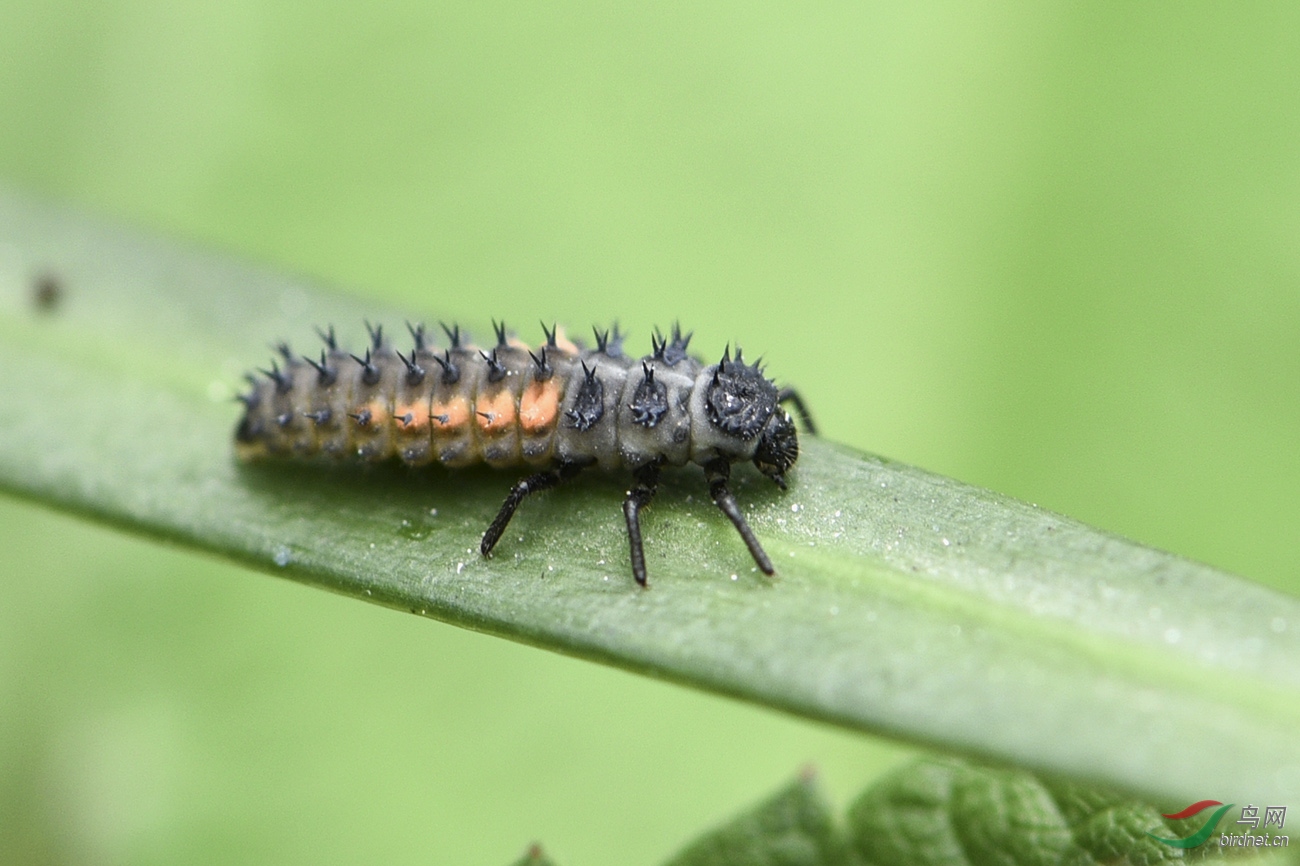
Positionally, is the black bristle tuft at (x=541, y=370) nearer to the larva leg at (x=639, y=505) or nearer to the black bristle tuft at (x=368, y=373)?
the larva leg at (x=639, y=505)

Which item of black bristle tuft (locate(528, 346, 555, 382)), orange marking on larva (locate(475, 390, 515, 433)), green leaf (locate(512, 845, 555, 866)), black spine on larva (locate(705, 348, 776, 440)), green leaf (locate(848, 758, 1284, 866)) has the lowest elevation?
green leaf (locate(512, 845, 555, 866))

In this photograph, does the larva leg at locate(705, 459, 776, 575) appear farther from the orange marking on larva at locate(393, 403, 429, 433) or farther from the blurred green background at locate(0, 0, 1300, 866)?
the orange marking on larva at locate(393, 403, 429, 433)

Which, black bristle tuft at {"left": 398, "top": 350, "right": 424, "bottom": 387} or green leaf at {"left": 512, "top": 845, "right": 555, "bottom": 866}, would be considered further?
black bristle tuft at {"left": 398, "top": 350, "right": 424, "bottom": 387}

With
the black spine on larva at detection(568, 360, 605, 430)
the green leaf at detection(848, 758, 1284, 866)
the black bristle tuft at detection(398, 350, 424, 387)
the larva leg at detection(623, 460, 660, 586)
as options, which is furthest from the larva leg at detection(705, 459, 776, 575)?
the black bristle tuft at detection(398, 350, 424, 387)

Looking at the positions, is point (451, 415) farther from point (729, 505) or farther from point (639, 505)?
point (729, 505)

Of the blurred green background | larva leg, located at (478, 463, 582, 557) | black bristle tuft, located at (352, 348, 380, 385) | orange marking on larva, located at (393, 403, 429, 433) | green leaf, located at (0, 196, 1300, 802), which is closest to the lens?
green leaf, located at (0, 196, 1300, 802)

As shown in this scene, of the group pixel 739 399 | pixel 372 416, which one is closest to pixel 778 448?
pixel 739 399
